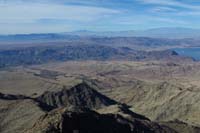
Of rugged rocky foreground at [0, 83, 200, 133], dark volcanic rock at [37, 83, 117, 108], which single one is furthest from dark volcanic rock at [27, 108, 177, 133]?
dark volcanic rock at [37, 83, 117, 108]

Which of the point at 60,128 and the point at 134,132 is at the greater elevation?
the point at 60,128

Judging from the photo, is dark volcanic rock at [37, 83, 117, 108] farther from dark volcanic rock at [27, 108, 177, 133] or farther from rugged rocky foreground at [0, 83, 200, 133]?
dark volcanic rock at [27, 108, 177, 133]

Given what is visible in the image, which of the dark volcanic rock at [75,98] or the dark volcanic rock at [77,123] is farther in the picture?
the dark volcanic rock at [75,98]

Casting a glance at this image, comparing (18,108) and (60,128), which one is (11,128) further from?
(60,128)

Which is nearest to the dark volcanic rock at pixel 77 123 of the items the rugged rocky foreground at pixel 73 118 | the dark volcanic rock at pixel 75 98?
the rugged rocky foreground at pixel 73 118

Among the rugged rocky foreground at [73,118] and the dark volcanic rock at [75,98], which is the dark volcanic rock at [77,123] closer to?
the rugged rocky foreground at [73,118]

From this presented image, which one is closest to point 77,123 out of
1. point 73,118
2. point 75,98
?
point 73,118

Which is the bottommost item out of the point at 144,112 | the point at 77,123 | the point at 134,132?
the point at 144,112

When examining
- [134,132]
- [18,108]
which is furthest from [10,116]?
[134,132]
